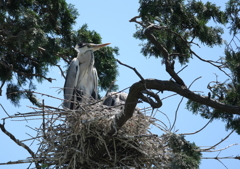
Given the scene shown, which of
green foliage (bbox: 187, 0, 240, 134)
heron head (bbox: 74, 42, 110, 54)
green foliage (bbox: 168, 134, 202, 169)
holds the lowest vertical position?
green foliage (bbox: 168, 134, 202, 169)

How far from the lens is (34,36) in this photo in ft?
15.0

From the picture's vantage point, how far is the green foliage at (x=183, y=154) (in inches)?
123

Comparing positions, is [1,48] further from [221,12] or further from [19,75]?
[221,12]

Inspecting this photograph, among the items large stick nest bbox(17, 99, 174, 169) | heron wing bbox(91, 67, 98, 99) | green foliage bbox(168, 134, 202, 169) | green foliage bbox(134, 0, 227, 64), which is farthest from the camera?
heron wing bbox(91, 67, 98, 99)

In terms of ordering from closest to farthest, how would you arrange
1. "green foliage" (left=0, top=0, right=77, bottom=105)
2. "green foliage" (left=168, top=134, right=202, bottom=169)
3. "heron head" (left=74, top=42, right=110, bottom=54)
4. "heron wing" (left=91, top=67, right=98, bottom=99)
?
1. "green foliage" (left=168, top=134, right=202, bottom=169)
2. "green foliage" (left=0, top=0, right=77, bottom=105)
3. "heron head" (left=74, top=42, right=110, bottom=54)
4. "heron wing" (left=91, top=67, right=98, bottom=99)

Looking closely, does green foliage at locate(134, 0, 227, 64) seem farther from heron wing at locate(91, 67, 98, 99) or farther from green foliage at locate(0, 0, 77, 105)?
heron wing at locate(91, 67, 98, 99)

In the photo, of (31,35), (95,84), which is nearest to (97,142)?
(31,35)

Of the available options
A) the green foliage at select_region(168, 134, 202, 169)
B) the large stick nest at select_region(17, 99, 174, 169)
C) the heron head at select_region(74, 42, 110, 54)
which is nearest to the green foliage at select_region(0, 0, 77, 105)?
the heron head at select_region(74, 42, 110, 54)

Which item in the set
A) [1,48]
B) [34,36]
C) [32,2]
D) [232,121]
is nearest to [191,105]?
[232,121]

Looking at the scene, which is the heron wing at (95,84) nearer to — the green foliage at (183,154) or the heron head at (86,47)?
the heron head at (86,47)

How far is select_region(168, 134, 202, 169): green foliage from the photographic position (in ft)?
10.2

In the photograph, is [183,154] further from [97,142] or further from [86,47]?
[86,47]

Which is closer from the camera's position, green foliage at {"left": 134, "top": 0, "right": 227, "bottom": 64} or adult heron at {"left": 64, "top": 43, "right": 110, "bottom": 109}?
green foliage at {"left": 134, "top": 0, "right": 227, "bottom": 64}

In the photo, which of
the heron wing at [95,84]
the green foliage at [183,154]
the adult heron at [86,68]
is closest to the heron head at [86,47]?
the adult heron at [86,68]
